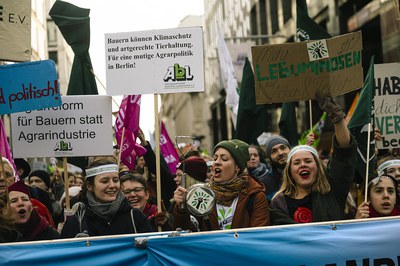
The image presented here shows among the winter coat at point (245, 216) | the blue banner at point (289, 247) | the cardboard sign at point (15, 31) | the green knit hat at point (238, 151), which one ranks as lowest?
the blue banner at point (289, 247)

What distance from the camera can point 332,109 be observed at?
5.59m

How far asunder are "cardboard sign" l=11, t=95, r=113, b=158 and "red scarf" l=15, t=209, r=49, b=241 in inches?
37.4

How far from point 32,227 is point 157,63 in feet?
5.19

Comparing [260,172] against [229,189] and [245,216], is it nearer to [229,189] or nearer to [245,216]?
[229,189]

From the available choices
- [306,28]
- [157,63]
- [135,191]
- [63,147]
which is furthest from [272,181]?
[63,147]

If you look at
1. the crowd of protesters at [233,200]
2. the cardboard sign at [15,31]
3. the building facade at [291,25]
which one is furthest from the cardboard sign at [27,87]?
the building facade at [291,25]

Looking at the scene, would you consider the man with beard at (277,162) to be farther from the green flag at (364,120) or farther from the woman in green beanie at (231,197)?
the woman in green beanie at (231,197)

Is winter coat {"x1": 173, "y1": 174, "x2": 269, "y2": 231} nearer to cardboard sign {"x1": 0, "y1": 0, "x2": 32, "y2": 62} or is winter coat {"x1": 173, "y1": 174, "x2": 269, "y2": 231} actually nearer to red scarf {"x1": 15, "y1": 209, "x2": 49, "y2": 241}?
red scarf {"x1": 15, "y1": 209, "x2": 49, "y2": 241}

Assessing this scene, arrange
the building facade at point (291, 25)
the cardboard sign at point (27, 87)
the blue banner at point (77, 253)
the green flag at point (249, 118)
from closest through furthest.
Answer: the blue banner at point (77, 253) < the cardboard sign at point (27, 87) < the green flag at point (249, 118) < the building facade at point (291, 25)

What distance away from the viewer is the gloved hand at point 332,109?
18.1 feet

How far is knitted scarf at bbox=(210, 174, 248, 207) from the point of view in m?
5.46

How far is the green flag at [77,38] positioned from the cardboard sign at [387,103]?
267 cm

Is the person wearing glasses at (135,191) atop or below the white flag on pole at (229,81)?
below

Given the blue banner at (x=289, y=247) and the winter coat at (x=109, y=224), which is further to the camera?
the winter coat at (x=109, y=224)
